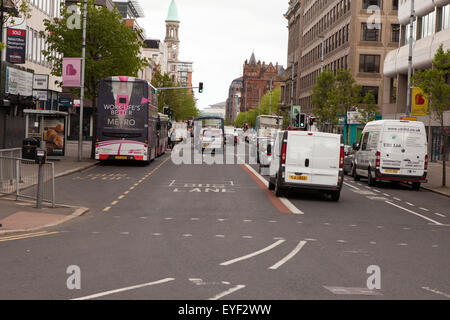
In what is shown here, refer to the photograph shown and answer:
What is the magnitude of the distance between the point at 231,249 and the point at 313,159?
901 centimetres

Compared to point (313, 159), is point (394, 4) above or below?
above

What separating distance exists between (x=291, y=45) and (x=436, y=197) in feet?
325

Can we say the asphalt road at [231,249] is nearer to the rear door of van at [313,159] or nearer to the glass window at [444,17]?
the rear door of van at [313,159]

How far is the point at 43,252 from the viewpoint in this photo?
9797 millimetres

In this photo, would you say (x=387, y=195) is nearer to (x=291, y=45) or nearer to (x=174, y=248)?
(x=174, y=248)

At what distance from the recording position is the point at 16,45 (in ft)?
111

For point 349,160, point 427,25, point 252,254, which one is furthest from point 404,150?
point 427,25

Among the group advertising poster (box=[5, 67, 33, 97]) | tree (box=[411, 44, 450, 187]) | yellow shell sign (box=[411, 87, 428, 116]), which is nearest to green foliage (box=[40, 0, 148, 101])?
advertising poster (box=[5, 67, 33, 97])

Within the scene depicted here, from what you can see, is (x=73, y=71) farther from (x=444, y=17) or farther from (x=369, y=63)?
(x=369, y=63)

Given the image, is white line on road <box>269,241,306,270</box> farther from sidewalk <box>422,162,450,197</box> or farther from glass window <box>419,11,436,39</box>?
glass window <box>419,11,436,39</box>

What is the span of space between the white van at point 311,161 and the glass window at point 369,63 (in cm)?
5140

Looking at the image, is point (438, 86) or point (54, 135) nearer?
point (438, 86)

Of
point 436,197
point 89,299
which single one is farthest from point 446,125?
point 89,299

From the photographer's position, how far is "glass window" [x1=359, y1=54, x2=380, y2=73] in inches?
2687
